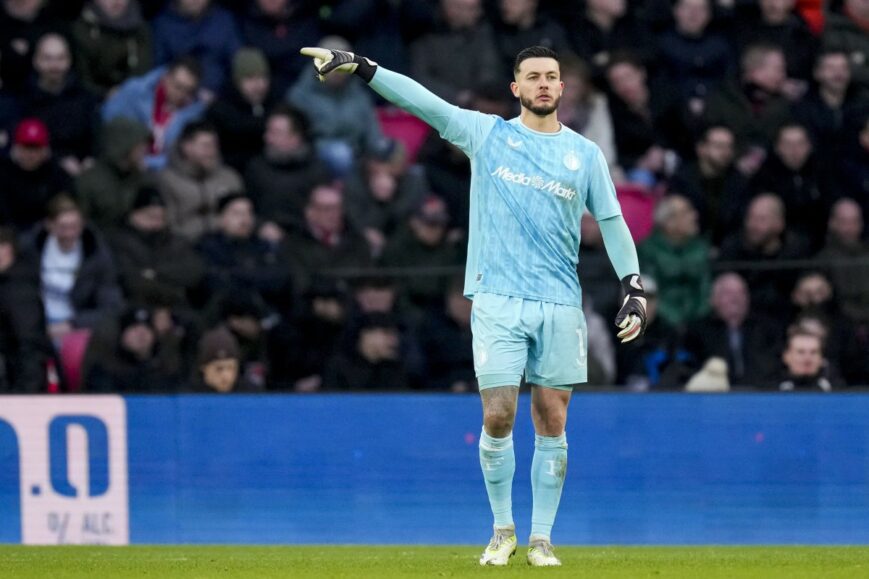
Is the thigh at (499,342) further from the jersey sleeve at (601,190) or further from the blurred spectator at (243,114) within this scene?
the blurred spectator at (243,114)

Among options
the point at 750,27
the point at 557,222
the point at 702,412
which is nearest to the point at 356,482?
the point at 702,412

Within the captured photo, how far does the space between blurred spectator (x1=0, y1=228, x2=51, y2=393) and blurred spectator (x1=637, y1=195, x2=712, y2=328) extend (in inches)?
161

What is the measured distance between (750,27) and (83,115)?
17.0 feet

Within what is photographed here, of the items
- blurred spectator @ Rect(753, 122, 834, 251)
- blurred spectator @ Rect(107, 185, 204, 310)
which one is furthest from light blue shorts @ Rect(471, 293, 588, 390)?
blurred spectator @ Rect(753, 122, 834, 251)

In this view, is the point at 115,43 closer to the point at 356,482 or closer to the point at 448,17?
the point at 448,17

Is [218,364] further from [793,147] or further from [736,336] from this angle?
[793,147]

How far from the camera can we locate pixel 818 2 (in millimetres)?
13844

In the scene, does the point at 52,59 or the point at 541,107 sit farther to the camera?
the point at 52,59

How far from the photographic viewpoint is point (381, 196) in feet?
41.7

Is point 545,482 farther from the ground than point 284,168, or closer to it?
closer to it

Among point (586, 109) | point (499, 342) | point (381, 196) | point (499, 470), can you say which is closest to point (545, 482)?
point (499, 470)

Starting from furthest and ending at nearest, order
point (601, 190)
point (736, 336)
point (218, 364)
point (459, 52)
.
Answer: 1. point (459, 52)
2. point (736, 336)
3. point (218, 364)
4. point (601, 190)

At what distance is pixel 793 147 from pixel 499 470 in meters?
6.07

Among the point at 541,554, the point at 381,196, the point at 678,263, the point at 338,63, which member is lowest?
the point at 541,554
